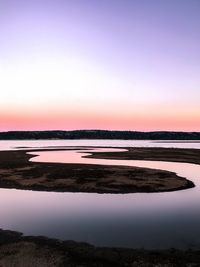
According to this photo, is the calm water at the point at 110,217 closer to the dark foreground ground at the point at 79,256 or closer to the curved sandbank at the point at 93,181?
the dark foreground ground at the point at 79,256

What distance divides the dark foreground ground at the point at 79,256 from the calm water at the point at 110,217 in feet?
3.90

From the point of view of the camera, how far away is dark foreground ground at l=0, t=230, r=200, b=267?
16.2 m

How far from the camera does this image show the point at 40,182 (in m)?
40.3

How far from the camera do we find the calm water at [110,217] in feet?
65.0

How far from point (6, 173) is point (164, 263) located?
3556cm

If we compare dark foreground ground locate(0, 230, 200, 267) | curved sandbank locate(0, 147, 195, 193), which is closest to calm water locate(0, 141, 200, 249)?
dark foreground ground locate(0, 230, 200, 267)

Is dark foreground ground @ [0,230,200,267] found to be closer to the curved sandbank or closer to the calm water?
the calm water

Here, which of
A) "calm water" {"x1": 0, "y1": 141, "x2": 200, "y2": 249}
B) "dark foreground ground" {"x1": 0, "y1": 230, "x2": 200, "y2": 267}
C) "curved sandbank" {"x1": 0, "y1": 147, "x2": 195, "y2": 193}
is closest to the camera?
"dark foreground ground" {"x1": 0, "y1": 230, "x2": 200, "y2": 267}

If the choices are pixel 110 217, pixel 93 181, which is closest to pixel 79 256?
pixel 110 217

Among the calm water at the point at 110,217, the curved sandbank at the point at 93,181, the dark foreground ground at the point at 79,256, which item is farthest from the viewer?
the curved sandbank at the point at 93,181

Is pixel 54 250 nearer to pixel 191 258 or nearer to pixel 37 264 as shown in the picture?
pixel 37 264

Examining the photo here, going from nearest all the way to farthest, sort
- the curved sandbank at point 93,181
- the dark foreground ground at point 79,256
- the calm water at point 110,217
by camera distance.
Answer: the dark foreground ground at point 79,256, the calm water at point 110,217, the curved sandbank at point 93,181

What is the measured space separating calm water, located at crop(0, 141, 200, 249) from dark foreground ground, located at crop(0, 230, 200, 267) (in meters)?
1.19

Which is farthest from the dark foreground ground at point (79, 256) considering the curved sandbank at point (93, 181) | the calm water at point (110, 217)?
the curved sandbank at point (93, 181)
